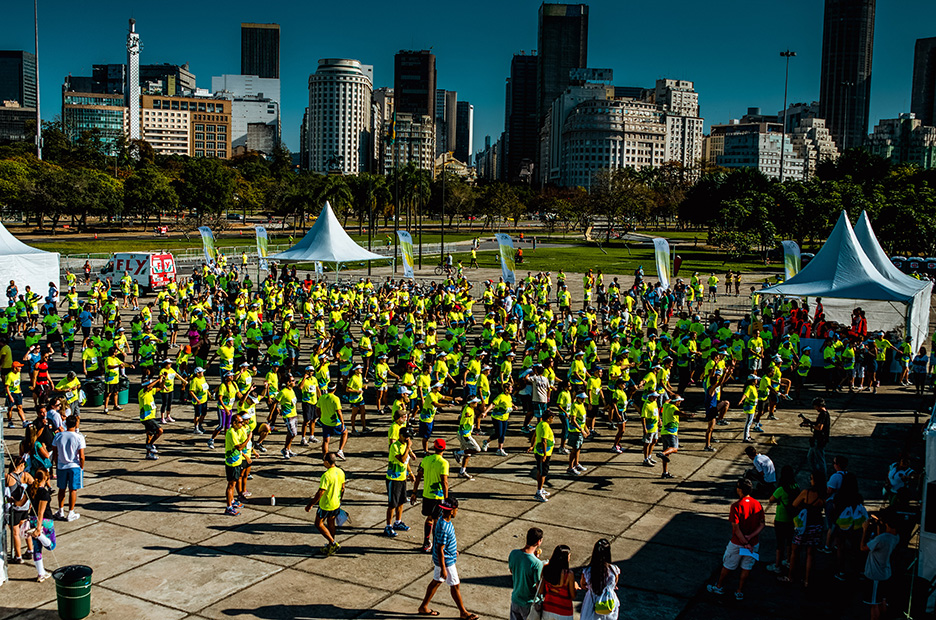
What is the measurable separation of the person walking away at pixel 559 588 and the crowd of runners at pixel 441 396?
2 centimetres

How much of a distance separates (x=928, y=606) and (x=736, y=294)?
32.6 metres

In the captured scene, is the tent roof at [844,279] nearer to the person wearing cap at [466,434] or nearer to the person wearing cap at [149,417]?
the person wearing cap at [466,434]

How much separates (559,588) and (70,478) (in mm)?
7726

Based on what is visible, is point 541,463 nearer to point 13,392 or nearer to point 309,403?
point 309,403

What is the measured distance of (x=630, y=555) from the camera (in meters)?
10.5

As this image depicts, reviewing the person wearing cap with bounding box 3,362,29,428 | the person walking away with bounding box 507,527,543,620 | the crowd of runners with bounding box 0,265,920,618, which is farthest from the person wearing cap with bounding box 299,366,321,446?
the person walking away with bounding box 507,527,543,620

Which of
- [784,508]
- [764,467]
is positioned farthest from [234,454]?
[764,467]

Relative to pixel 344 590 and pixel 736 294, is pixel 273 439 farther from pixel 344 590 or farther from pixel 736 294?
pixel 736 294

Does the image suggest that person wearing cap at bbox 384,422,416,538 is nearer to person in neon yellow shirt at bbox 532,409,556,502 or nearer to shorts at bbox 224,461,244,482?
person in neon yellow shirt at bbox 532,409,556,502

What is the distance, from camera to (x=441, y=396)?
15.0m

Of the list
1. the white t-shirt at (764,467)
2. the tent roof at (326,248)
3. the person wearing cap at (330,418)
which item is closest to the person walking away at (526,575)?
the white t-shirt at (764,467)

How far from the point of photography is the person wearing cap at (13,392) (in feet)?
50.9

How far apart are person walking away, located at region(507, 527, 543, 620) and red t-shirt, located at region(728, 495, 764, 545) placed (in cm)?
281

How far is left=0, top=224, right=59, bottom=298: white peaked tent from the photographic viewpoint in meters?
29.8
